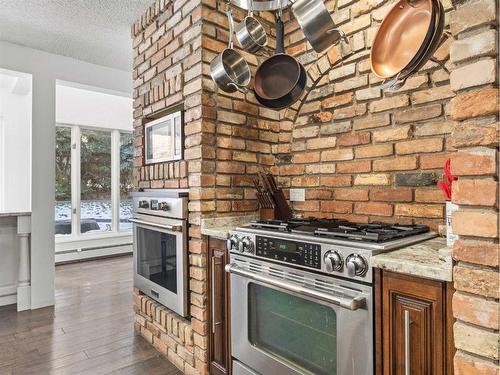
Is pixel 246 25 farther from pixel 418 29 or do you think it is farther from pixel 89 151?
pixel 89 151

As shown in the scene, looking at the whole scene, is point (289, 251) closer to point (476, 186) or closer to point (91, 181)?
point (476, 186)

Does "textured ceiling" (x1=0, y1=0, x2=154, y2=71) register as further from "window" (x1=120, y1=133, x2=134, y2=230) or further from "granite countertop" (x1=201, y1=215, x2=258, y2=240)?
"window" (x1=120, y1=133, x2=134, y2=230)

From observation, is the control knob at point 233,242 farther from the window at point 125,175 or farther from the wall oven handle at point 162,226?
the window at point 125,175

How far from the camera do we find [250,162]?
7.64 feet

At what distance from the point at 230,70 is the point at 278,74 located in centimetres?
30

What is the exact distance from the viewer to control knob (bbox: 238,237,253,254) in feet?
5.66

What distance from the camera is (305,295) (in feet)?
4.69

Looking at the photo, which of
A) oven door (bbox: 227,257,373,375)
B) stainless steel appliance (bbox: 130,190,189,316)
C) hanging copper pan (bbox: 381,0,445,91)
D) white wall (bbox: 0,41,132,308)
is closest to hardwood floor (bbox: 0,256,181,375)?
white wall (bbox: 0,41,132,308)

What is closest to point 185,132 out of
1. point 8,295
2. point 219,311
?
point 219,311

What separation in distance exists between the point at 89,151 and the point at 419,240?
546 cm

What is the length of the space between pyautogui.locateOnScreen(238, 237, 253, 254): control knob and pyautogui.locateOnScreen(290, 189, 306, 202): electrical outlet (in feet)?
2.37

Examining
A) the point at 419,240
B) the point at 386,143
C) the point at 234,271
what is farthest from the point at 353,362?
the point at 386,143

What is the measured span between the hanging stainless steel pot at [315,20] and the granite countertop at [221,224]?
1.13 metres

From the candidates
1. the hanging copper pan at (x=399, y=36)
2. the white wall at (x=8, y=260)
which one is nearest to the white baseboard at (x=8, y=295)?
the white wall at (x=8, y=260)
